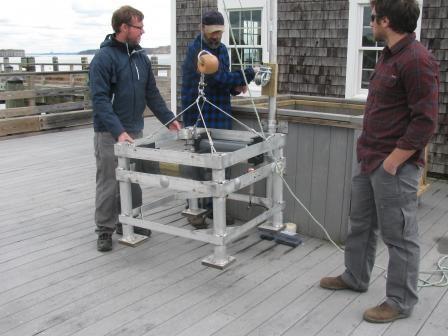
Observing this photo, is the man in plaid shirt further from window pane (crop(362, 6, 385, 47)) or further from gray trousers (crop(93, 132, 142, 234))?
window pane (crop(362, 6, 385, 47))

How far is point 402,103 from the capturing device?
236cm

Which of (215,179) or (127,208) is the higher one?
(215,179)

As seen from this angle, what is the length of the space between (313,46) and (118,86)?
4.07 metres

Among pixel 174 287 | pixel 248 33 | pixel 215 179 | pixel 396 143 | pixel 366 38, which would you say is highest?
pixel 248 33

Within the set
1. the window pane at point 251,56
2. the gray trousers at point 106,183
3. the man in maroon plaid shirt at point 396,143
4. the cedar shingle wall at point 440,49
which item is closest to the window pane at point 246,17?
the window pane at point 251,56

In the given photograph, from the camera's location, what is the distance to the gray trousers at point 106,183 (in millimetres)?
3479

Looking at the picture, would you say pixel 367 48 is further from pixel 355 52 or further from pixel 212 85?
pixel 212 85

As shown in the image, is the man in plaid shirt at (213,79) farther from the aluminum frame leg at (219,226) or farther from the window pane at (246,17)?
the window pane at (246,17)

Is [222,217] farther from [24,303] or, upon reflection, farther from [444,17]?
[444,17]

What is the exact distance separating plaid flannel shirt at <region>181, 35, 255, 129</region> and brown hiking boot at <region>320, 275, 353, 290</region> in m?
1.37

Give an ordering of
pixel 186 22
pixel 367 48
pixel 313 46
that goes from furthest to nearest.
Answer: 1. pixel 186 22
2. pixel 313 46
3. pixel 367 48

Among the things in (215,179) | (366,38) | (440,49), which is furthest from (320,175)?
(366,38)

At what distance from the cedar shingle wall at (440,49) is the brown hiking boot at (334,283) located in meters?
3.52

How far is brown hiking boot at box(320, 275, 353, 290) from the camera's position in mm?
2945
